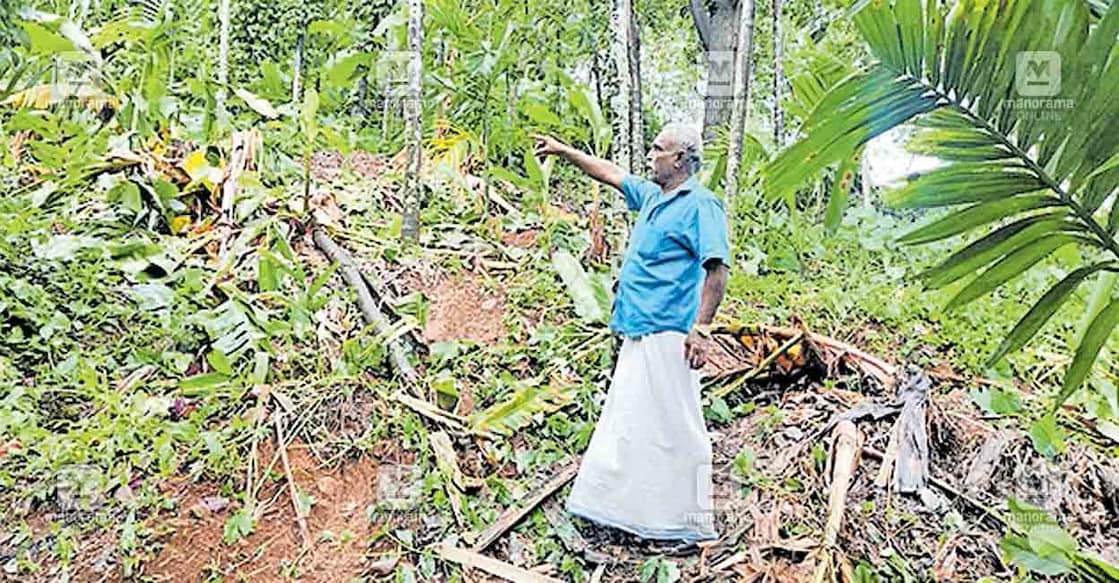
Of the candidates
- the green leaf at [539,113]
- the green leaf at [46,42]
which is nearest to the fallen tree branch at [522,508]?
the green leaf at [539,113]

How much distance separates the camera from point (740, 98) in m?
3.88

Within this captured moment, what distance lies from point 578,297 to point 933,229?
2.68 meters

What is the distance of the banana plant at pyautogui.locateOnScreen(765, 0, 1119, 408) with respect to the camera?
72cm

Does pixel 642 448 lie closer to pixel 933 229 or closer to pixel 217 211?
pixel 933 229

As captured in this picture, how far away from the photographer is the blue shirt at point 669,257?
7.82 feet

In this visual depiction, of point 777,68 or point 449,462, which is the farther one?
point 777,68

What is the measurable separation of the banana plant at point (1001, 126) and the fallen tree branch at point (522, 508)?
192 centimetres

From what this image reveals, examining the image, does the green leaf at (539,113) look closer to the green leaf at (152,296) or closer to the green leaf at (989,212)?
the green leaf at (152,296)

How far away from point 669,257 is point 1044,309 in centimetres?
→ 172

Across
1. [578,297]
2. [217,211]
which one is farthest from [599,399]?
[217,211]

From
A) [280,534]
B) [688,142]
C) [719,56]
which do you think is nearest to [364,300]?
[280,534]

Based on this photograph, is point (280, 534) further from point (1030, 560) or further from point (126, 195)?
point (1030, 560)

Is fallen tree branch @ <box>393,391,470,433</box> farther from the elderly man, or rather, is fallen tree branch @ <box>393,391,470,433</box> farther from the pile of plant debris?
the elderly man

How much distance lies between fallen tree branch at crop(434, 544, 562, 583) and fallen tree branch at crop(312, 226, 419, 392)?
74 centimetres
